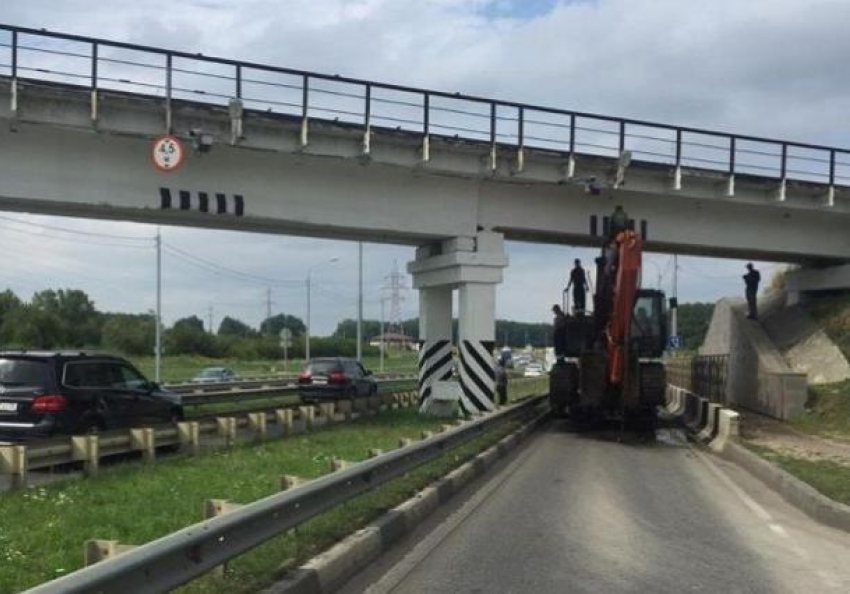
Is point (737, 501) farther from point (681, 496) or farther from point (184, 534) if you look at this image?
point (184, 534)

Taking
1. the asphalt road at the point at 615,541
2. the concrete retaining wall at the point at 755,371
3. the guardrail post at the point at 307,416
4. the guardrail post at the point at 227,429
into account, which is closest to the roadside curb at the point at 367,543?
the asphalt road at the point at 615,541

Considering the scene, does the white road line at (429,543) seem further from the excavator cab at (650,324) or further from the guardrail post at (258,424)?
the excavator cab at (650,324)

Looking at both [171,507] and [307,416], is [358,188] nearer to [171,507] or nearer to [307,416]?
[307,416]

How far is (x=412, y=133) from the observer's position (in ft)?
78.0

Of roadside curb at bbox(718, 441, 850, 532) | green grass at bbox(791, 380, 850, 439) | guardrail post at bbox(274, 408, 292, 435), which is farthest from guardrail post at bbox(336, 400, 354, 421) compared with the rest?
green grass at bbox(791, 380, 850, 439)

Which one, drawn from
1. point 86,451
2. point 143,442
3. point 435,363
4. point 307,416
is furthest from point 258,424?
point 435,363

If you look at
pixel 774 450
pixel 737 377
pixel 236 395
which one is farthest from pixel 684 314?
pixel 774 450

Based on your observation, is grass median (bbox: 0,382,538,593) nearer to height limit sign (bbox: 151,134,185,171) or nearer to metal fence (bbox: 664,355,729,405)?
height limit sign (bbox: 151,134,185,171)

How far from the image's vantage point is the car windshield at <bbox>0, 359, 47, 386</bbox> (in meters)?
14.0

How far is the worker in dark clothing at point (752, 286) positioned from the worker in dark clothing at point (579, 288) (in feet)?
35.7

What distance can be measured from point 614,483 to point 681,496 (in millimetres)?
1356

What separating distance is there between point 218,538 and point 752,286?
30.6 meters

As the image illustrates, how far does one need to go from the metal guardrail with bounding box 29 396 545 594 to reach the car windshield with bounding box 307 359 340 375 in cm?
2142

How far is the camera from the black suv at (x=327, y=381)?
104ft
